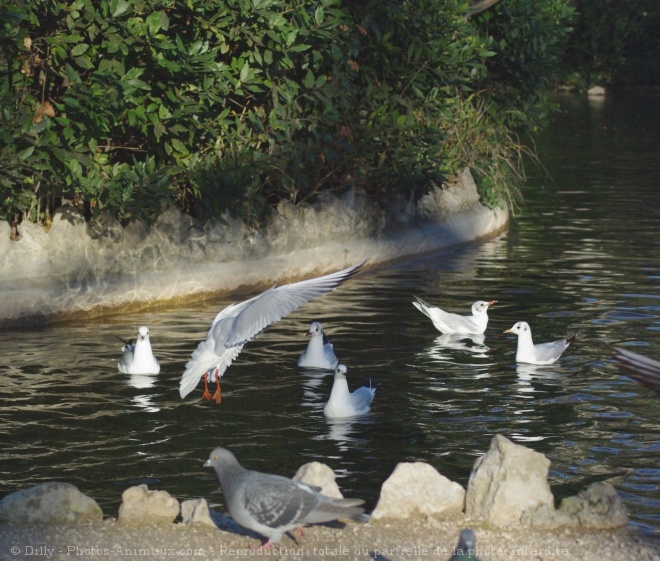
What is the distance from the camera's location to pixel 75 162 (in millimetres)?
13500

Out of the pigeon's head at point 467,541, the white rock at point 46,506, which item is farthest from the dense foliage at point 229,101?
the pigeon's head at point 467,541

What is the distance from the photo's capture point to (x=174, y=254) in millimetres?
15156

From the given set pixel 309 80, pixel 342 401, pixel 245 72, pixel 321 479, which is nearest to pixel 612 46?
pixel 309 80

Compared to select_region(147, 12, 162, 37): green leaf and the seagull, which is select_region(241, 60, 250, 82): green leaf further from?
the seagull

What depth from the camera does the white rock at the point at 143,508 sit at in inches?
292

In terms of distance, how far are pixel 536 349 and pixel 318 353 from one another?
1.98 metres

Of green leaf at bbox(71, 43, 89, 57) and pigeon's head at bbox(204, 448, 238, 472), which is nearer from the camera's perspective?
pigeon's head at bbox(204, 448, 238, 472)

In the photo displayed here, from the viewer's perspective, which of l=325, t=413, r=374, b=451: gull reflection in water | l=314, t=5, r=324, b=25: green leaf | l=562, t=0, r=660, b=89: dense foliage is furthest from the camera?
l=562, t=0, r=660, b=89: dense foliage

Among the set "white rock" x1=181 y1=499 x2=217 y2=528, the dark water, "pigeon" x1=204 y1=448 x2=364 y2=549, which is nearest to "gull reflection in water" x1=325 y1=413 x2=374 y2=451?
the dark water

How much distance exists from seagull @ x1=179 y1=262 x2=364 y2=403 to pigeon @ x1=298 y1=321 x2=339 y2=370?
1.25m

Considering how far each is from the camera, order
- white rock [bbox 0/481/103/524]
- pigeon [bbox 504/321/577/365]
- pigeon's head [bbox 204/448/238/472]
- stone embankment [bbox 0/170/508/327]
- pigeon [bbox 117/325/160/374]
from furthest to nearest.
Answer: stone embankment [bbox 0/170/508/327]
pigeon [bbox 504/321/577/365]
pigeon [bbox 117/325/160/374]
white rock [bbox 0/481/103/524]
pigeon's head [bbox 204/448/238/472]

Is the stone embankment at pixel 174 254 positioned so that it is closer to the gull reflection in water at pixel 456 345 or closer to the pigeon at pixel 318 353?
the gull reflection in water at pixel 456 345

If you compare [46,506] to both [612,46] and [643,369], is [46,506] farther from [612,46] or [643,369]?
[612,46]

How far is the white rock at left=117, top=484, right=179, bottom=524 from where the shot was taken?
292 inches
